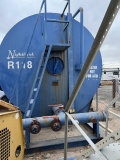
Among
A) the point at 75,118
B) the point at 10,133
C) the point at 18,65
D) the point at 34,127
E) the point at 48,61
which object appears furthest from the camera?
the point at 48,61

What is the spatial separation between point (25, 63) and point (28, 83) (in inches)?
15.8

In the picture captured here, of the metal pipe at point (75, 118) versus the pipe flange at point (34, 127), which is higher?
the metal pipe at point (75, 118)

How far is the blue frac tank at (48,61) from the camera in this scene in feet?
12.1

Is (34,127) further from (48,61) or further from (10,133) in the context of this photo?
(48,61)

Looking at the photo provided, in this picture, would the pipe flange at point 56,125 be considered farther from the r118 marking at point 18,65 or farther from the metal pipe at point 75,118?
the r118 marking at point 18,65

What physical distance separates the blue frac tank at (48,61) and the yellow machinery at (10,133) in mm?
1558

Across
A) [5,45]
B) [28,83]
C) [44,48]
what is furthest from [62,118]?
[5,45]

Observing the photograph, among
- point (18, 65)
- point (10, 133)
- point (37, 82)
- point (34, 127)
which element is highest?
point (18, 65)

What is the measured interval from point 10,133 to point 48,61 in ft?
7.51

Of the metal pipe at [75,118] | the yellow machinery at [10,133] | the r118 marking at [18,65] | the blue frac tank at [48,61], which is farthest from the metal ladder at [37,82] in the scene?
the yellow machinery at [10,133]

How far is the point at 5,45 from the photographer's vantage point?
3670 millimetres

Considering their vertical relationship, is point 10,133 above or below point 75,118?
above

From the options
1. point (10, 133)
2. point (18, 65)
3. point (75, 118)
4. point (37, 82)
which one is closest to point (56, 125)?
point (75, 118)

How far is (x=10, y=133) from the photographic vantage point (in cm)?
191
